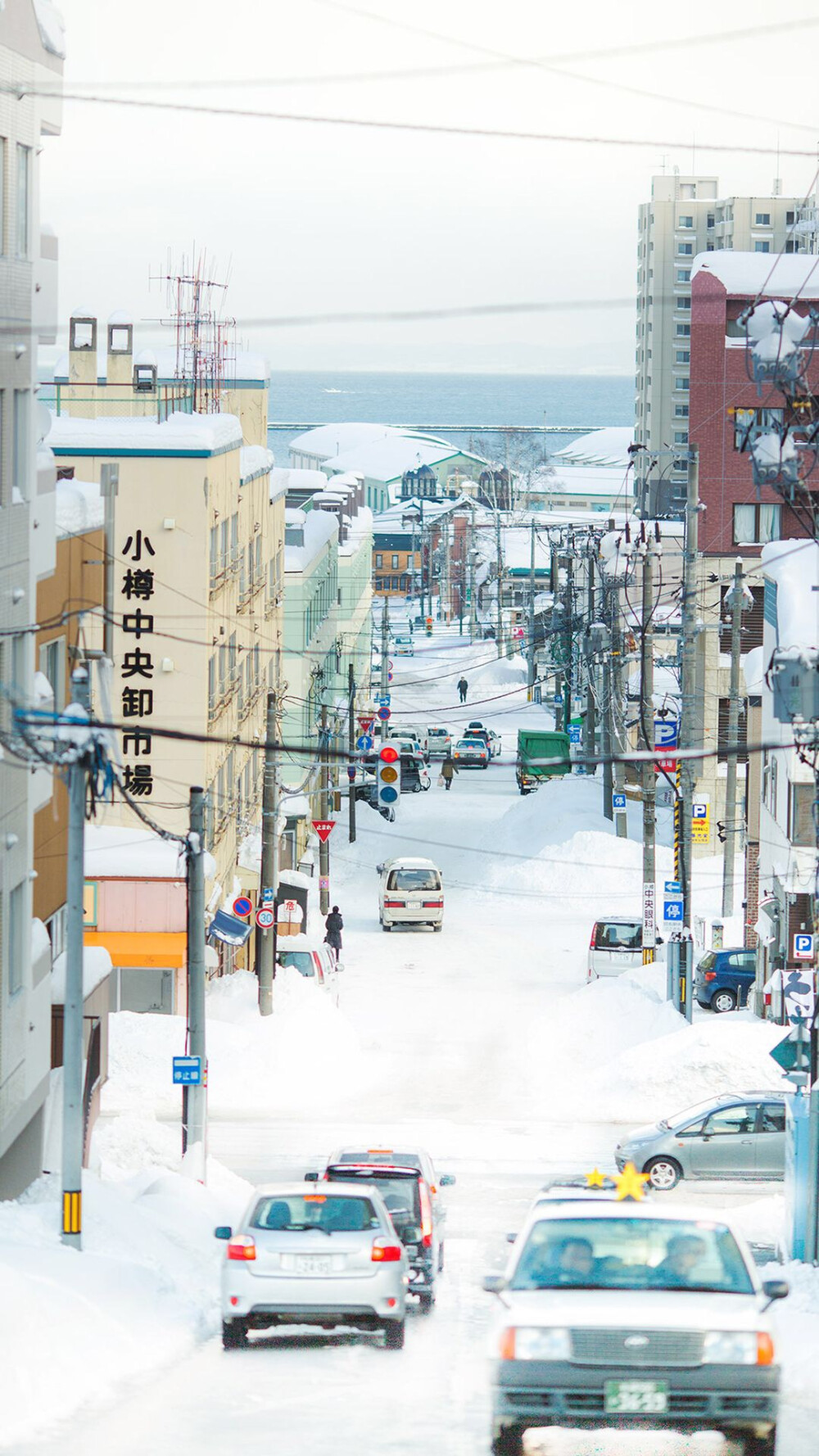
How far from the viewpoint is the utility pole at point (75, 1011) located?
17922 millimetres

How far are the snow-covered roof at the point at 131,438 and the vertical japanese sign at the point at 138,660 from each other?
5.74 ft

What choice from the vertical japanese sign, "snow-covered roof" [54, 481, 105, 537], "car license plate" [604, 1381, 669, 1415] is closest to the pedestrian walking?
the vertical japanese sign

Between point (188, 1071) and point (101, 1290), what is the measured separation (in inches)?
385

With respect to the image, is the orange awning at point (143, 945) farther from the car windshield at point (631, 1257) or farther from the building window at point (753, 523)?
the building window at point (753, 523)

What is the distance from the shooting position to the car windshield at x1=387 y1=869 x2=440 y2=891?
5022 cm

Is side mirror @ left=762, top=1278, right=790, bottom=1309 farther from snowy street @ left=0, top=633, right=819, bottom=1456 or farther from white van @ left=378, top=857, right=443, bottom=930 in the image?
white van @ left=378, top=857, right=443, bottom=930

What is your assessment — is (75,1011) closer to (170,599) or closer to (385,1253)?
(385,1253)

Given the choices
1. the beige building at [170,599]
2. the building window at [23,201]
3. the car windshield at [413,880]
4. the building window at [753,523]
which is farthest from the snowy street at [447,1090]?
the building window at [23,201]

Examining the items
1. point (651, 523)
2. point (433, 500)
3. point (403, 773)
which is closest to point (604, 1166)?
point (403, 773)

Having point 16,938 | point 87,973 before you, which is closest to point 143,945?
point 87,973

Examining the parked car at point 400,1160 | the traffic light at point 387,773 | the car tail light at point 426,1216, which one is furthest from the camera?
the traffic light at point 387,773

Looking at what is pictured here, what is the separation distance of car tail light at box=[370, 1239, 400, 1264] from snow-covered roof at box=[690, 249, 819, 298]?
50.7 metres

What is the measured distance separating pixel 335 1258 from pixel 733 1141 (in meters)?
13.0

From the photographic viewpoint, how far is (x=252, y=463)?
5053 cm
